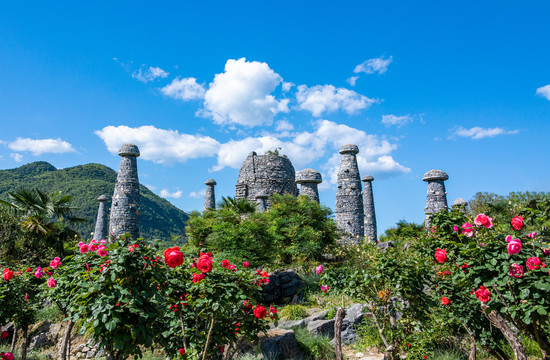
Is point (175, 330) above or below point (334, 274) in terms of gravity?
below

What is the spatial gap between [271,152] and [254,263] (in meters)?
9.18

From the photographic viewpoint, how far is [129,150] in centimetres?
1302

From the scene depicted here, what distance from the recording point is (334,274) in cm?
570

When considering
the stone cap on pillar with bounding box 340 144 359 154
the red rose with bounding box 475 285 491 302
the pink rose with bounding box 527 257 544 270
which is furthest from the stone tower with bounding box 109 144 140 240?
the pink rose with bounding box 527 257 544 270

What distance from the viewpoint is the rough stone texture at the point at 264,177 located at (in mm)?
18609

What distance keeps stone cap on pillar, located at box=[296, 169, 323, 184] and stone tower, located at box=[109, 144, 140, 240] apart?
7375 millimetres

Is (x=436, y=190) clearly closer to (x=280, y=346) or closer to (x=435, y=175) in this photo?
(x=435, y=175)

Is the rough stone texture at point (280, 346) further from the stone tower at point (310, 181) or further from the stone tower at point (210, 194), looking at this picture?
the stone tower at point (210, 194)

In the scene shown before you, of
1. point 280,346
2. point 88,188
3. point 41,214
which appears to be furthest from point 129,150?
point 88,188

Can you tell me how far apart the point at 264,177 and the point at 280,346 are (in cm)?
1302

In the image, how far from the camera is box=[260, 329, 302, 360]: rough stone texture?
6035 mm

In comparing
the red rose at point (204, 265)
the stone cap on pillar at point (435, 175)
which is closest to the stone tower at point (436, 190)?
the stone cap on pillar at point (435, 175)

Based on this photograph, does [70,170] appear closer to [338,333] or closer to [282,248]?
[282,248]

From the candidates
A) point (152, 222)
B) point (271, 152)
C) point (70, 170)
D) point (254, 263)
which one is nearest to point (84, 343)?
point (254, 263)
